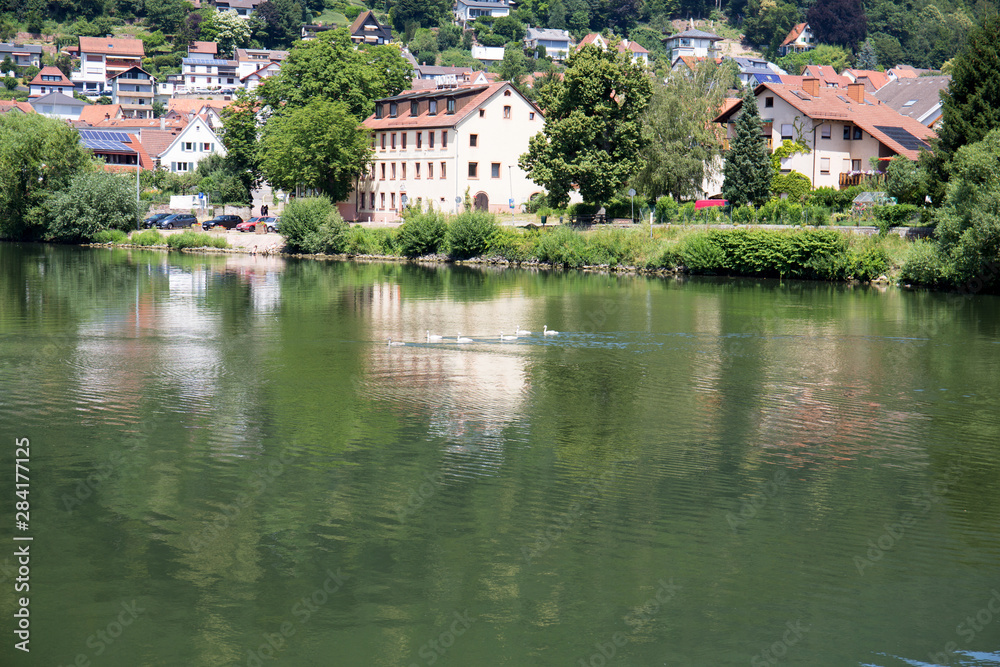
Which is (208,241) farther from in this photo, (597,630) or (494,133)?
(597,630)

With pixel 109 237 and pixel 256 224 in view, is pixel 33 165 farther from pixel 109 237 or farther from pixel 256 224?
pixel 256 224

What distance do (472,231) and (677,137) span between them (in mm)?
18017

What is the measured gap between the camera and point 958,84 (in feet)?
203

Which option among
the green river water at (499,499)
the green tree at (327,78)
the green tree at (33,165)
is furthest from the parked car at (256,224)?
the green river water at (499,499)

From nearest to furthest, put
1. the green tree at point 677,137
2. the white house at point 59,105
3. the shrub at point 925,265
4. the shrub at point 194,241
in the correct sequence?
1. the shrub at point 925,265
2. the green tree at point 677,137
3. the shrub at point 194,241
4. the white house at point 59,105

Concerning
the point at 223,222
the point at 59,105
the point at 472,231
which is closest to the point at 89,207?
the point at 223,222

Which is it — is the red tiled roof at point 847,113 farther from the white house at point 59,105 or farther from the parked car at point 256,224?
the white house at point 59,105

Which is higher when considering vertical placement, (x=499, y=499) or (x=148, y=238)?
(x=148, y=238)

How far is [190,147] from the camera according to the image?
146875 mm

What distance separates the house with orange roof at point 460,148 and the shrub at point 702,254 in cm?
3156

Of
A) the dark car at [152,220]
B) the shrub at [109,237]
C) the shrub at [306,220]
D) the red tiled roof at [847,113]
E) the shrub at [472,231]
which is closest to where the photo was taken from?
the shrub at [472,231]

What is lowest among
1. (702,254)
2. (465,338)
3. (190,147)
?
(465,338)

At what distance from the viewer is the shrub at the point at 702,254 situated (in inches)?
2771

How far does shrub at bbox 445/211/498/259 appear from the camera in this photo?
82875 mm
